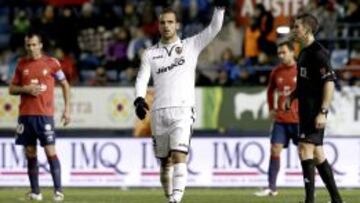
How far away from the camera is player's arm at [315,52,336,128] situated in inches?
517

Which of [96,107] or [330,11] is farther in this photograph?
[330,11]

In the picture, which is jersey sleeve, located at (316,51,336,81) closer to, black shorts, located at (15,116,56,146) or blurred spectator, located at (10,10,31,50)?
black shorts, located at (15,116,56,146)

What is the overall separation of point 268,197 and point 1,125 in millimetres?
7580

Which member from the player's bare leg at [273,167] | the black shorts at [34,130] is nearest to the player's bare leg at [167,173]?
the black shorts at [34,130]

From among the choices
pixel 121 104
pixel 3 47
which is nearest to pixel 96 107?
pixel 121 104

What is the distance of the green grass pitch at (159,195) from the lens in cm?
1593

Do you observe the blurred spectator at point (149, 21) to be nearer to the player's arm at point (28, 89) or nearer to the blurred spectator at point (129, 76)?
the blurred spectator at point (129, 76)

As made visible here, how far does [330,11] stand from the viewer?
24.7m

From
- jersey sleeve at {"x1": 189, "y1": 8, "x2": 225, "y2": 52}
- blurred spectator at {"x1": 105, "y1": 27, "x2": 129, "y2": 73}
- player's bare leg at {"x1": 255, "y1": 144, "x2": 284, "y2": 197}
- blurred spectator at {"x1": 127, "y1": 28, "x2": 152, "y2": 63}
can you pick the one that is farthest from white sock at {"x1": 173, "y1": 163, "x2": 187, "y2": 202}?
Result: blurred spectator at {"x1": 105, "y1": 27, "x2": 129, "y2": 73}

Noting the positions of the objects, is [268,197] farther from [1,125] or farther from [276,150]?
[1,125]

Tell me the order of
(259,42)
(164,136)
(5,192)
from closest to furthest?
(164,136) → (5,192) → (259,42)

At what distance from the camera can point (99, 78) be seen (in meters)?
23.8

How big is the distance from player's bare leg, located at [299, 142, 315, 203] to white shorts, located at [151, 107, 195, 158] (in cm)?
143

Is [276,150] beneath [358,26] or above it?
beneath
